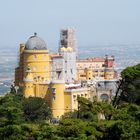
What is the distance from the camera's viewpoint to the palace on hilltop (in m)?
58.8

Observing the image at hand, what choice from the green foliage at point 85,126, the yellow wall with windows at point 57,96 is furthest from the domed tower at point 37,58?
the green foliage at point 85,126

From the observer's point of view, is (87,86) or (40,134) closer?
(40,134)

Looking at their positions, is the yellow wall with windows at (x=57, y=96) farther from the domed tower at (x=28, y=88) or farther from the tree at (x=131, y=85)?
the tree at (x=131, y=85)

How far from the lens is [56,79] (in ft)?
199

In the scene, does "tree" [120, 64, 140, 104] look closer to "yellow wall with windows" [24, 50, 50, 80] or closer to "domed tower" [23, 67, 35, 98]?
"domed tower" [23, 67, 35, 98]

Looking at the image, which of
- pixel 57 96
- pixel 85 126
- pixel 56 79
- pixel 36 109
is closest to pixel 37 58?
pixel 56 79

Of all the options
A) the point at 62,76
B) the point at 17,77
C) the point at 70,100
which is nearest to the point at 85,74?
the point at 62,76

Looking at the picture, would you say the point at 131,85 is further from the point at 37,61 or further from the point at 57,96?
the point at 37,61

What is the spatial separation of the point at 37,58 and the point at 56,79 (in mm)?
3217

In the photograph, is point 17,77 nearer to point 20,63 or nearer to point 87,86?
point 20,63

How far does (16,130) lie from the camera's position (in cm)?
3616

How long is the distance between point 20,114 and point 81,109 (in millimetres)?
3941

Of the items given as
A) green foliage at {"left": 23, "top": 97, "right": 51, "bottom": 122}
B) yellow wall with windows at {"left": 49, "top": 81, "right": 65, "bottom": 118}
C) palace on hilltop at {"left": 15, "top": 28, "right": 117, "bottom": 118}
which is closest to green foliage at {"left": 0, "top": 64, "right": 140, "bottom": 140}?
green foliage at {"left": 23, "top": 97, "right": 51, "bottom": 122}

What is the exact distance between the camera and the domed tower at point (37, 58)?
62.8m
